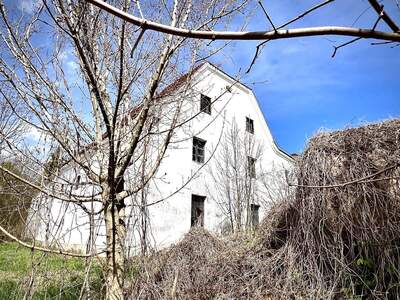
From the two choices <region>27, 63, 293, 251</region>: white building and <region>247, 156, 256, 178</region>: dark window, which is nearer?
<region>27, 63, 293, 251</region>: white building

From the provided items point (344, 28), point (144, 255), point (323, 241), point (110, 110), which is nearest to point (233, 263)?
point (323, 241)

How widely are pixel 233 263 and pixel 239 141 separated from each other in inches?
416

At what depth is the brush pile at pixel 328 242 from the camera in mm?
3891

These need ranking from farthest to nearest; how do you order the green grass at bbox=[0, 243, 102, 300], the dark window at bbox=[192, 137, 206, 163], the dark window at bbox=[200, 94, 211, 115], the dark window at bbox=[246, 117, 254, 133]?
the dark window at bbox=[246, 117, 254, 133]
the dark window at bbox=[192, 137, 206, 163]
the dark window at bbox=[200, 94, 211, 115]
the green grass at bbox=[0, 243, 102, 300]

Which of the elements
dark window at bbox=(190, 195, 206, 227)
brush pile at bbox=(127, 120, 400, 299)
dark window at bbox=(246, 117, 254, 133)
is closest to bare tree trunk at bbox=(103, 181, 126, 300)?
brush pile at bbox=(127, 120, 400, 299)

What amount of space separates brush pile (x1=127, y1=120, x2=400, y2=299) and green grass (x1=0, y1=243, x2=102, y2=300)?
814mm

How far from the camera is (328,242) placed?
420 centimetres

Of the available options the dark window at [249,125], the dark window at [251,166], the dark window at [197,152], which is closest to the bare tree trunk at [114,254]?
the dark window at [197,152]

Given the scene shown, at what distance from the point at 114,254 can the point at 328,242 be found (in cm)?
261

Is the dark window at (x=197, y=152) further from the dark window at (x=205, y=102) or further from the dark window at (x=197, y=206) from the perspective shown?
the dark window at (x=205, y=102)

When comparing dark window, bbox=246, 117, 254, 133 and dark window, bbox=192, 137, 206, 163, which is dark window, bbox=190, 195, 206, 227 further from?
dark window, bbox=246, 117, 254, 133

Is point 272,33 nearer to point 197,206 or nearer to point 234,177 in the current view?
point 197,206

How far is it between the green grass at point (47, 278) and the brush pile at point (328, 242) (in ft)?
2.67

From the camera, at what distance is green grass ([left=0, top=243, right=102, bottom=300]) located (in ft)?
9.68
